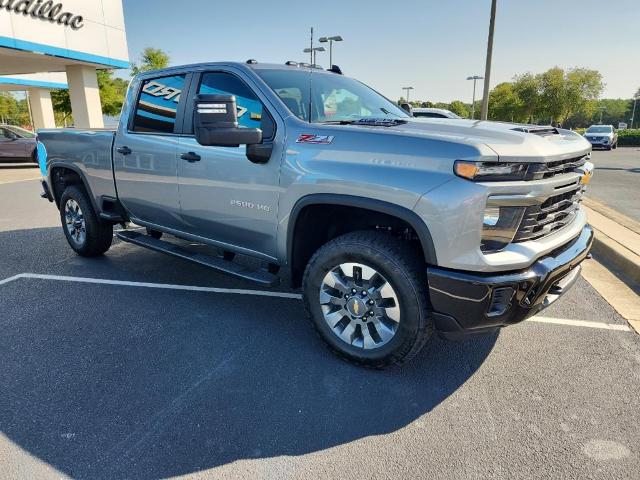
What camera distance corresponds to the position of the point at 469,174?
2.43 m

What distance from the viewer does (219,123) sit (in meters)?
2.96

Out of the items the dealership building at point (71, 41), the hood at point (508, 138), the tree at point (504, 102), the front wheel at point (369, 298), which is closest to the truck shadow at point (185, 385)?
the front wheel at point (369, 298)

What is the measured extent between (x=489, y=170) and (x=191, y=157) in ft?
7.80

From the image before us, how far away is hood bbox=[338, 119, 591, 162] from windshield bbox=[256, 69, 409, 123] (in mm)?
649

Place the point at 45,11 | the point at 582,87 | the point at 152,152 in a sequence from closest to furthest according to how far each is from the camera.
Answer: the point at 152,152 < the point at 45,11 < the point at 582,87

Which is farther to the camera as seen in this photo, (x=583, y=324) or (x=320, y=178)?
(x=583, y=324)

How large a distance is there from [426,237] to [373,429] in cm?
109

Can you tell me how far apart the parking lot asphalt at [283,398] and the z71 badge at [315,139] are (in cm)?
148

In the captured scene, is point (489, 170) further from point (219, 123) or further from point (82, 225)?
point (82, 225)

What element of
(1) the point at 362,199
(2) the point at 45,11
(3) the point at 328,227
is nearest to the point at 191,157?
(3) the point at 328,227

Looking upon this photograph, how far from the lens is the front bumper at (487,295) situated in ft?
8.20

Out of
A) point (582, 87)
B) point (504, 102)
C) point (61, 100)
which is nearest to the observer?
point (61, 100)

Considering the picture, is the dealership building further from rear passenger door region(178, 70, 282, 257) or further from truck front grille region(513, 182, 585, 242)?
truck front grille region(513, 182, 585, 242)

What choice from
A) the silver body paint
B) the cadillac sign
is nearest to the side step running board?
the silver body paint
